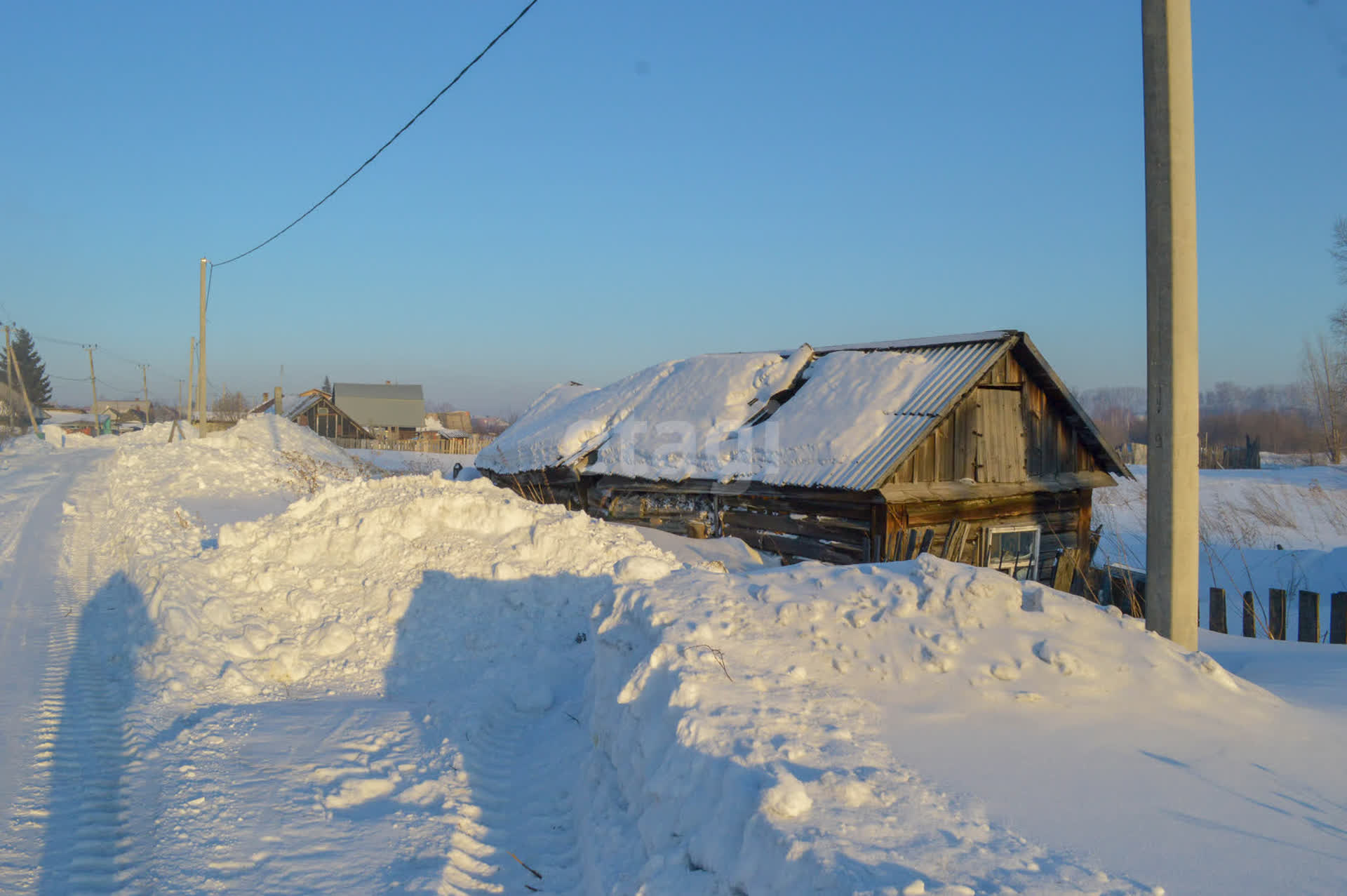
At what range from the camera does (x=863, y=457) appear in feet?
36.3

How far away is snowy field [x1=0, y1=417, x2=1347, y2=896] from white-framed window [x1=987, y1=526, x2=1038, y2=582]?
16.9ft

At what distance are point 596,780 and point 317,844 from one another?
60.8 inches

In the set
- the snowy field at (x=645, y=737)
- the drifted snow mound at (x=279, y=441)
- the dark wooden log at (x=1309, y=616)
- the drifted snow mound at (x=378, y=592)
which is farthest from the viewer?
the drifted snow mound at (x=279, y=441)

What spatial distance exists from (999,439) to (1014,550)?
6.54ft

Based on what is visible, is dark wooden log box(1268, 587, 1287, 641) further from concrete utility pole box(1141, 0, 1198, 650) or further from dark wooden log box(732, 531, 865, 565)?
concrete utility pole box(1141, 0, 1198, 650)

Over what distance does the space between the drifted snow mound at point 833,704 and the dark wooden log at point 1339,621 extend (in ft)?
18.6

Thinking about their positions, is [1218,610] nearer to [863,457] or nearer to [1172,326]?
[863,457]

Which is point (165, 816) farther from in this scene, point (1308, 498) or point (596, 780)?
point (1308, 498)

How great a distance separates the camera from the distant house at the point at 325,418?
52938 mm

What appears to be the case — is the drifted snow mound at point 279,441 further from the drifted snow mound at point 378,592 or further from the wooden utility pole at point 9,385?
the wooden utility pole at point 9,385

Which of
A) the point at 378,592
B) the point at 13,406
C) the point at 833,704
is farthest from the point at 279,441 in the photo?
the point at 13,406

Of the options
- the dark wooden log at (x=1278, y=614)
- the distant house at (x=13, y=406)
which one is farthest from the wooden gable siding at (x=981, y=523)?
the distant house at (x=13, y=406)

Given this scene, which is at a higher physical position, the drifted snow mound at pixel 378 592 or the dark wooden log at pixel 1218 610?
the drifted snow mound at pixel 378 592

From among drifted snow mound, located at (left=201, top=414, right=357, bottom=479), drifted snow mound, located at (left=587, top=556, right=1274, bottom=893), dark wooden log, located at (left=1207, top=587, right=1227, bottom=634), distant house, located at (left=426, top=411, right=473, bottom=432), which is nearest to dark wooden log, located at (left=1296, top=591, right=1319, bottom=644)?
dark wooden log, located at (left=1207, top=587, right=1227, bottom=634)
